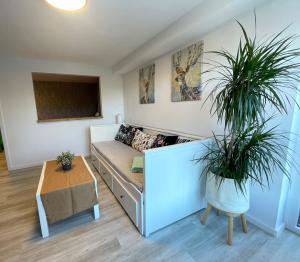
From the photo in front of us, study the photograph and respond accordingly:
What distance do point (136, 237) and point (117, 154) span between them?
132 cm

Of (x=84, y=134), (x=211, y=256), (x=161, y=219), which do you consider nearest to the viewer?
(x=211, y=256)

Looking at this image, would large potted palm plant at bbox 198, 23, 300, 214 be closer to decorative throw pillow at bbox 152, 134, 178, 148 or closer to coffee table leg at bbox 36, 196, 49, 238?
decorative throw pillow at bbox 152, 134, 178, 148

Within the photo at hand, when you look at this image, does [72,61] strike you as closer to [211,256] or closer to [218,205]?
[218,205]

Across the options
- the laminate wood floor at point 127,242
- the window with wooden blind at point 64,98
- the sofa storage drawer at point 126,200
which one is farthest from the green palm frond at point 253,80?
the window with wooden blind at point 64,98

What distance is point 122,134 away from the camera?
356 centimetres

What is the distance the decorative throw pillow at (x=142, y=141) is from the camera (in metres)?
2.64

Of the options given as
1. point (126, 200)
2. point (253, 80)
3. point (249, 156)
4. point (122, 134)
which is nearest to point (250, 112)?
point (253, 80)

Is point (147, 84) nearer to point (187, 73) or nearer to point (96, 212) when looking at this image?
point (187, 73)

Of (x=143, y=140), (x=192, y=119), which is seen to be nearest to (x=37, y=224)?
(x=143, y=140)

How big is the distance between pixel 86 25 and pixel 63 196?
198 centimetres

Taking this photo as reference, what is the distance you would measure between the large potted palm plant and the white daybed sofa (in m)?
0.23

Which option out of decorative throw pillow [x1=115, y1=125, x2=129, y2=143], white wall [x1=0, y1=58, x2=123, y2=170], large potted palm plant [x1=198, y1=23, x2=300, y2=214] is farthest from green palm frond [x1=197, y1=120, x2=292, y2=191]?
white wall [x1=0, y1=58, x2=123, y2=170]

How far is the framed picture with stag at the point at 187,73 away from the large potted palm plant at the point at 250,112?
68 centimetres

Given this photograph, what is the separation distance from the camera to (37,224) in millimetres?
1782
